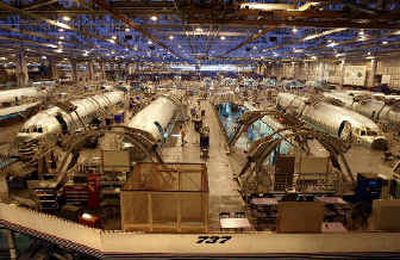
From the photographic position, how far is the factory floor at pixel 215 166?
1692 centimetres

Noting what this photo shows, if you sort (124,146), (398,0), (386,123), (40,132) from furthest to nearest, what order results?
1. (386,123)
2. (40,132)
3. (124,146)
4. (398,0)

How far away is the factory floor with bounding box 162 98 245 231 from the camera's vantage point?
55.5ft

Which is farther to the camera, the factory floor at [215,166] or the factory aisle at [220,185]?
the factory floor at [215,166]

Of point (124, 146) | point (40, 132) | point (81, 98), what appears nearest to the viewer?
point (124, 146)

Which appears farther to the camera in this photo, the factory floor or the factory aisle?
the factory floor

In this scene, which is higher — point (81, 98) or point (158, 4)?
point (158, 4)

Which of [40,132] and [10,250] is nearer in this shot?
[10,250]

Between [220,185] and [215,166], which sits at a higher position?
[215,166]

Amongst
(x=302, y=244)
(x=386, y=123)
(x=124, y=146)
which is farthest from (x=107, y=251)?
(x=386, y=123)

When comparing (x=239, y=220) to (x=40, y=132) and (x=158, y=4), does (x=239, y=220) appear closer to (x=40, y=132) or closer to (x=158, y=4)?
(x=158, y=4)

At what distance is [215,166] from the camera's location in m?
23.3

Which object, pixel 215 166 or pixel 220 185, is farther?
pixel 215 166

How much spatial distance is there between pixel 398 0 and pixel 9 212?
2204 cm

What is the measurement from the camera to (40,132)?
2745 cm
